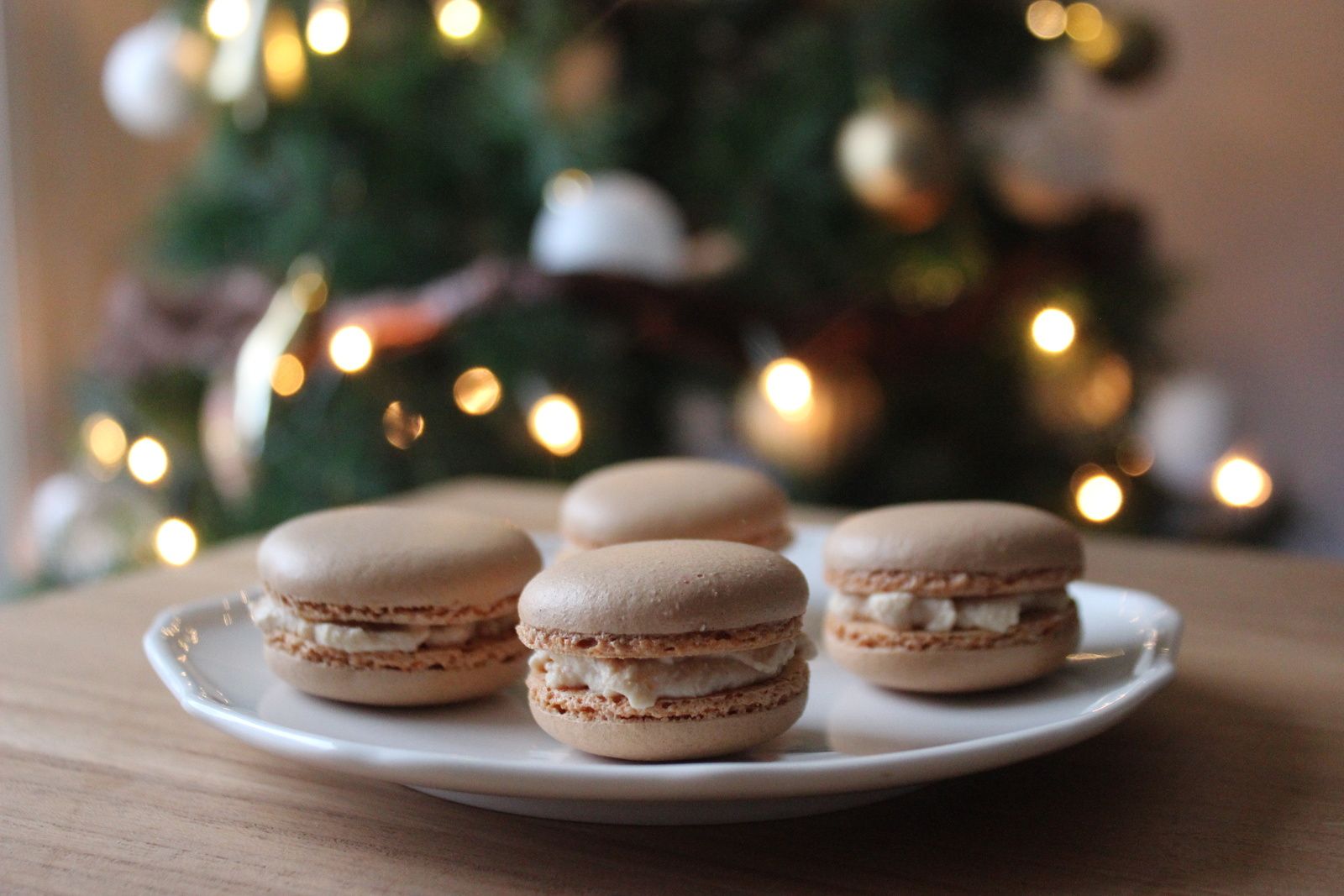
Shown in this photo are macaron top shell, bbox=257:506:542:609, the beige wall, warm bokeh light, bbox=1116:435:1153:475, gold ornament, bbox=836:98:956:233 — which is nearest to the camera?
macaron top shell, bbox=257:506:542:609

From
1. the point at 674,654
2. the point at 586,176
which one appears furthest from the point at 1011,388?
the point at 674,654

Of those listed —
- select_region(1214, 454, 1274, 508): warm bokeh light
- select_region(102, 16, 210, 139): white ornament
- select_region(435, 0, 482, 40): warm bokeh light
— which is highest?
select_region(435, 0, 482, 40): warm bokeh light

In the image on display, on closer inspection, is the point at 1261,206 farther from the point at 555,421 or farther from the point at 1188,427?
the point at 555,421

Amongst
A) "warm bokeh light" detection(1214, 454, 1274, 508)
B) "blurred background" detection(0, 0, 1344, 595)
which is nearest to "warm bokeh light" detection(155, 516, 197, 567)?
"blurred background" detection(0, 0, 1344, 595)

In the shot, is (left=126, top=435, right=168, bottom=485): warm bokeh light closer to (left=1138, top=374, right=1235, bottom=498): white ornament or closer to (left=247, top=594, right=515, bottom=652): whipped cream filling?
(left=247, top=594, right=515, bottom=652): whipped cream filling

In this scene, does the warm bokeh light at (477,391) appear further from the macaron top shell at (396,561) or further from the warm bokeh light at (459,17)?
the macaron top shell at (396,561)

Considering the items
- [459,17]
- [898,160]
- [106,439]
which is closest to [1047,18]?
[898,160]
